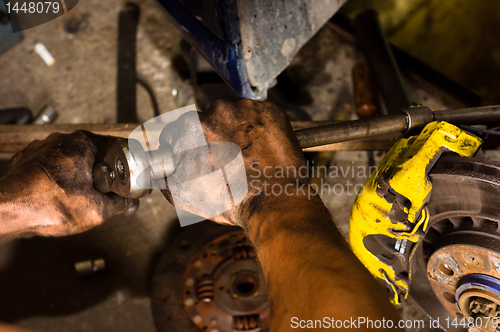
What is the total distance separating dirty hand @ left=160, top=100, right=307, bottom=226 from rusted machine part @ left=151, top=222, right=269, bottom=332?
716 mm

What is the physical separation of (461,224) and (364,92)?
116cm

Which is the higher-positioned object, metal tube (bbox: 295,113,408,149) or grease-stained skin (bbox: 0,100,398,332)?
metal tube (bbox: 295,113,408,149)

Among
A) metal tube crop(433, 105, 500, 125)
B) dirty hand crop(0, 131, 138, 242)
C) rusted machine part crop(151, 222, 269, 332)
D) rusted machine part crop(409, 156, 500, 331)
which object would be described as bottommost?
rusted machine part crop(151, 222, 269, 332)

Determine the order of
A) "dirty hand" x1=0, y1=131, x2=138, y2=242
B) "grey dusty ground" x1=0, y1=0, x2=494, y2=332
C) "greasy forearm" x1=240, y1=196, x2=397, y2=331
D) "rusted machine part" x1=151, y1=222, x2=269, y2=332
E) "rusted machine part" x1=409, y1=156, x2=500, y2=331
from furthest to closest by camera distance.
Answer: "grey dusty ground" x1=0, y1=0, x2=494, y2=332 → "rusted machine part" x1=151, y1=222, x2=269, y2=332 → "dirty hand" x1=0, y1=131, x2=138, y2=242 → "rusted machine part" x1=409, y1=156, x2=500, y2=331 → "greasy forearm" x1=240, y1=196, x2=397, y2=331

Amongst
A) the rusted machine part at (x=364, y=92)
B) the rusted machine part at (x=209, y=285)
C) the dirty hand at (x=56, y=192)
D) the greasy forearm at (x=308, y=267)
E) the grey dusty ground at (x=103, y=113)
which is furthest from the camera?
the rusted machine part at (x=364, y=92)

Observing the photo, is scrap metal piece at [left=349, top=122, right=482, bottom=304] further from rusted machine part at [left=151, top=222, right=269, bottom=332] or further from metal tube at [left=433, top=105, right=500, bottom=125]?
rusted machine part at [left=151, top=222, right=269, bottom=332]

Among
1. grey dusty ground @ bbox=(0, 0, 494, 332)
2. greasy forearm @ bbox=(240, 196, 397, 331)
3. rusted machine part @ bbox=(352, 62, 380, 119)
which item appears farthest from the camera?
rusted machine part @ bbox=(352, 62, 380, 119)

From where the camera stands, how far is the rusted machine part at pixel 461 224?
872 mm

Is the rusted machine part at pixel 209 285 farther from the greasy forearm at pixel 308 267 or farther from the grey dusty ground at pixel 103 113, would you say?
the greasy forearm at pixel 308 267

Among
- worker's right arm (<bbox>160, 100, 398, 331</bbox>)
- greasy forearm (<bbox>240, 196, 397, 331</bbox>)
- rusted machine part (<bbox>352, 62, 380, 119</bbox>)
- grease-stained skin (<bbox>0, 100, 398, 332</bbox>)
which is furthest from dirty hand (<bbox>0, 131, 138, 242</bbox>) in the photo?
rusted machine part (<bbox>352, 62, 380, 119</bbox>)

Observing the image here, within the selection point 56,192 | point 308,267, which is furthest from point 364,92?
point 56,192

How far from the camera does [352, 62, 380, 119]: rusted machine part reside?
192cm

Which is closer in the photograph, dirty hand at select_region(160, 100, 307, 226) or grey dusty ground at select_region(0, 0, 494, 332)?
dirty hand at select_region(160, 100, 307, 226)

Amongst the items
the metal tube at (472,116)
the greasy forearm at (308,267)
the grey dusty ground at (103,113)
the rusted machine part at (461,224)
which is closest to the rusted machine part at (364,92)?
the grey dusty ground at (103,113)
